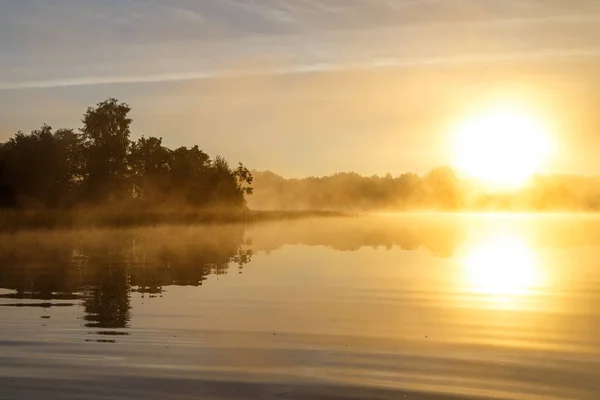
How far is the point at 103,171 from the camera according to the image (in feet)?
306

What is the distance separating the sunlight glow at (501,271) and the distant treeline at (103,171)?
61849mm

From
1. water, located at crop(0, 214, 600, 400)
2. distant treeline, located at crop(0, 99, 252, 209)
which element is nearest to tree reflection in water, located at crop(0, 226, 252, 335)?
water, located at crop(0, 214, 600, 400)

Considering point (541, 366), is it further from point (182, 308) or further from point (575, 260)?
point (575, 260)

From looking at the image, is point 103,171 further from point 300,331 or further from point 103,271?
point 300,331

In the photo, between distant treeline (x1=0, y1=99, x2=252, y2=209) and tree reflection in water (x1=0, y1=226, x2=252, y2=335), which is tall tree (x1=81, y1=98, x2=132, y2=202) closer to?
distant treeline (x1=0, y1=99, x2=252, y2=209)

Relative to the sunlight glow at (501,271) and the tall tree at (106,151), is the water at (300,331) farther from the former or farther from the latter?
the tall tree at (106,151)

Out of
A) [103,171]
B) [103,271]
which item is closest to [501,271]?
[103,271]

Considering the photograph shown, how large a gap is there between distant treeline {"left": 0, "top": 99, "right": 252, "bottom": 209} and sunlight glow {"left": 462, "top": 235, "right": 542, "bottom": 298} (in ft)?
203

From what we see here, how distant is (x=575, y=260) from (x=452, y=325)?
19475 mm

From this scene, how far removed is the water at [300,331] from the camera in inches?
416

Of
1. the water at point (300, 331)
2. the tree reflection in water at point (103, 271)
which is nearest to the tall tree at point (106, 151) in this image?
the tree reflection in water at point (103, 271)

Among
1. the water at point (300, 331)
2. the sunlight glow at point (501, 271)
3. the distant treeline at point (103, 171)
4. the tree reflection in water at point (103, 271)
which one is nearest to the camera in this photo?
the water at point (300, 331)

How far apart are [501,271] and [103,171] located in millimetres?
73599

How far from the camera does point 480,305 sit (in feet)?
63.7
